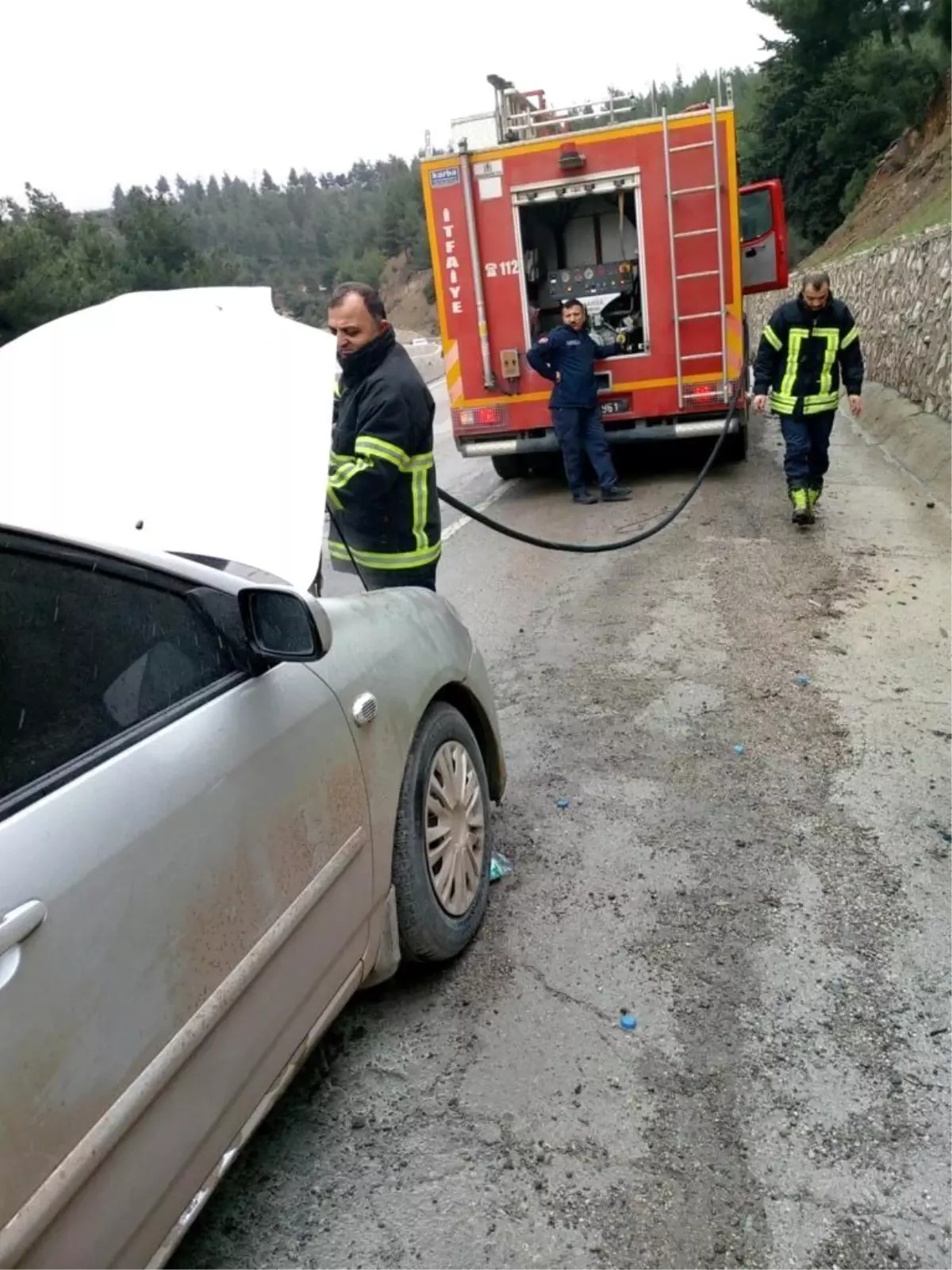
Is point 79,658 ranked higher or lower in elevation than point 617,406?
higher

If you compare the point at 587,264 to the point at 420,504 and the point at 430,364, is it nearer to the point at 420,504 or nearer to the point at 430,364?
the point at 420,504

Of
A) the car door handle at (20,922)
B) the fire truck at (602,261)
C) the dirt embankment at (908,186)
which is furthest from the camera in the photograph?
the dirt embankment at (908,186)

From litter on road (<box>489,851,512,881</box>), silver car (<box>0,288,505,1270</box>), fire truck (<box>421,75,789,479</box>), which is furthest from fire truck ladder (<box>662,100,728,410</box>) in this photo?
silver car (<box>0,288,505,1270</box>)

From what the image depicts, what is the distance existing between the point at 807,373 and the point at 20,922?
270 inches

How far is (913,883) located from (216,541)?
7.62 feet

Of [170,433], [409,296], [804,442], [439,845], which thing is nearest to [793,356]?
[804,442]

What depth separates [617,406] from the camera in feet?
30.3

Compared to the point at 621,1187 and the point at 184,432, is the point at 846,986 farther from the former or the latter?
the point at 184,432

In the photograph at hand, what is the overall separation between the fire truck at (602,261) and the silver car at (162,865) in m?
7.14

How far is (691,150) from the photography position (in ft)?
27.4

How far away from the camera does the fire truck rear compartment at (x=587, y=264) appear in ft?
31.5

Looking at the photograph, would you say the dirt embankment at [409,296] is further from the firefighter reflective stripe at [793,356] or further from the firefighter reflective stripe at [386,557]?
the firefighter reflective stripe at [386,557]

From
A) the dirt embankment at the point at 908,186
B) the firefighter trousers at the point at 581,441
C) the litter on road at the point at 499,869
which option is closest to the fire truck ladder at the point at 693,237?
the firefighter trousers at the point at 581,441

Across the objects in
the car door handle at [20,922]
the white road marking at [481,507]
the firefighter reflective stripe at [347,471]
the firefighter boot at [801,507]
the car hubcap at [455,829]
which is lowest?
the white road marking at [481,507]
